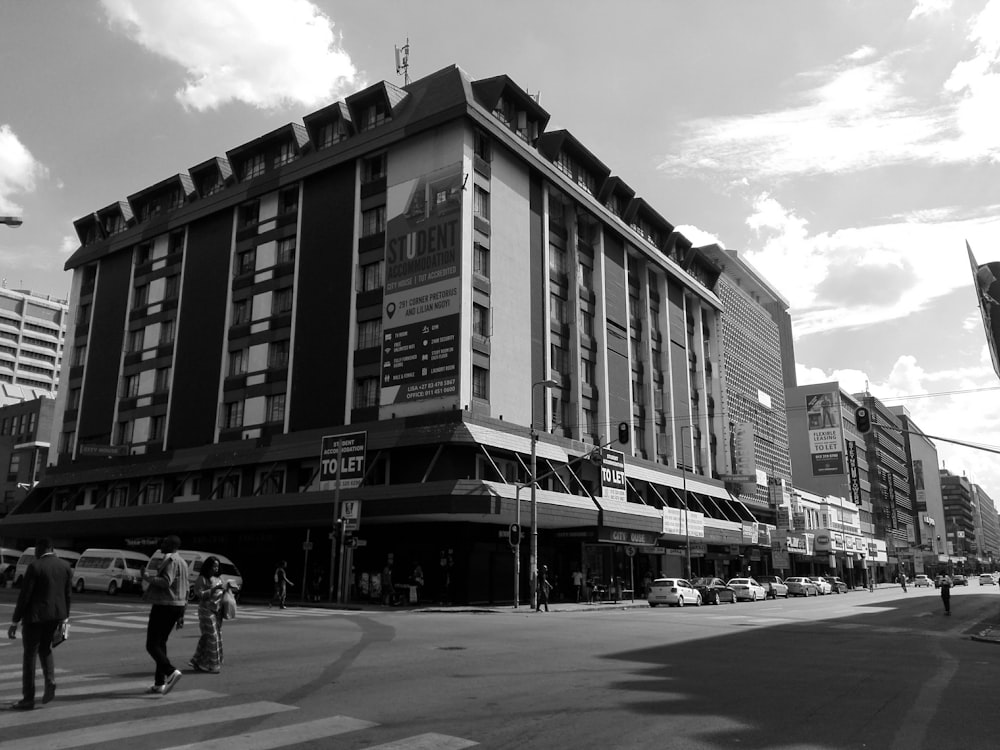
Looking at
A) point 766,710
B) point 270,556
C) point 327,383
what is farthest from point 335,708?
point 270,556

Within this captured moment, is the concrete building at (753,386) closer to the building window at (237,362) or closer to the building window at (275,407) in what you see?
the building window at (275,407)

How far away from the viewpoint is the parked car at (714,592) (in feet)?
145

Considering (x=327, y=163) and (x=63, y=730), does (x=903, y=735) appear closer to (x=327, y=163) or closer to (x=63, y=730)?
(x=63, y=730)

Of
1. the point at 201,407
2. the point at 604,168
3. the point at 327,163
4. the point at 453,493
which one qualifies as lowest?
the point at 453,493

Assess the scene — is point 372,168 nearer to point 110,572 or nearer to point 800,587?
point 110,572

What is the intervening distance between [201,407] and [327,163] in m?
17.3

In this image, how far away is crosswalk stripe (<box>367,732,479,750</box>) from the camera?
23.5ft

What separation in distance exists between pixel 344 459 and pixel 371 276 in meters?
11.2

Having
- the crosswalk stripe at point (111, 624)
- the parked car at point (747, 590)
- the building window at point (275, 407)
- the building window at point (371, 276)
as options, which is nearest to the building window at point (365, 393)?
the building window at point (371, 276)

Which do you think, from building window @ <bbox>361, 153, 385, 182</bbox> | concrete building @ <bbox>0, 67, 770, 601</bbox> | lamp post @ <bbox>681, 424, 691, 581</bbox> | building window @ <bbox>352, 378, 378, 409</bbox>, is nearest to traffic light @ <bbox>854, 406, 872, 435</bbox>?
concrete building @ <bbox>0, 67, 770, 601</bbox>

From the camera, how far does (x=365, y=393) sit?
139ft

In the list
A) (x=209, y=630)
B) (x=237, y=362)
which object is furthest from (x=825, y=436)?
(x=209, y=630)

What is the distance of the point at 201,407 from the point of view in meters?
49.4

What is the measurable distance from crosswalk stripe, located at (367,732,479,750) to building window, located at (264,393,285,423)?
39.8 meters
